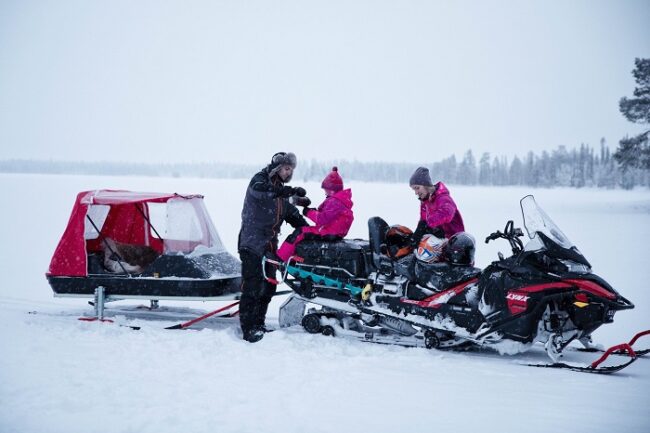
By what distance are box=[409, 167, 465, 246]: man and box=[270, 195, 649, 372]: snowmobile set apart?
0.30 m

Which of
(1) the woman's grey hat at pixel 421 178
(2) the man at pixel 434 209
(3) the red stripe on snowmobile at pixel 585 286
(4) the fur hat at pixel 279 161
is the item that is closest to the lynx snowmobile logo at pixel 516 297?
(3) the red stripe on snowmobile at pixel 585 286

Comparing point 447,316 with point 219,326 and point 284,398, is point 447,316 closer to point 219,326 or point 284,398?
point 284,398

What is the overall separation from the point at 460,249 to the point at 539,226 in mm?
719

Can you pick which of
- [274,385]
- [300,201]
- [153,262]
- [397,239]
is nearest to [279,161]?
[300,201]

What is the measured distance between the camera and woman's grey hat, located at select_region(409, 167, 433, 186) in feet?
20.1

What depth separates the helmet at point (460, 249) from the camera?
5.68 metres

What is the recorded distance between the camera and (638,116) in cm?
3241

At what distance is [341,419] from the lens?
154 inches

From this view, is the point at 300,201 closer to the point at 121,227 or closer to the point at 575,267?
the point at 575,267

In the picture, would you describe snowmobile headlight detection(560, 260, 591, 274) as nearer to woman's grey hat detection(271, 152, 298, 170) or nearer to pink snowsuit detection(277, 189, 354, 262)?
pink snowsuit detection(277, 189, 354, 262)

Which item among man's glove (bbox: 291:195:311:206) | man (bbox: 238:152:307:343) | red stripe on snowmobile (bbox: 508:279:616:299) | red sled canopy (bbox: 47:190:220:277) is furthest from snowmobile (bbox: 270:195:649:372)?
red sled canopy (bbox: 47:190:220:277)

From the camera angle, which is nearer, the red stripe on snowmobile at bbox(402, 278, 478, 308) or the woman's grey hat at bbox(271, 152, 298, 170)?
the red stripe on snowmobile at bbox(402, 278, 478, 308)

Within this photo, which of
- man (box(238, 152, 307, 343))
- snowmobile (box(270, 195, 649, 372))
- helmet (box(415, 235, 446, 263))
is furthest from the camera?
man (box(238, 152, 307, 343))

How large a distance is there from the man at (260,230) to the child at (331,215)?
206 mm
